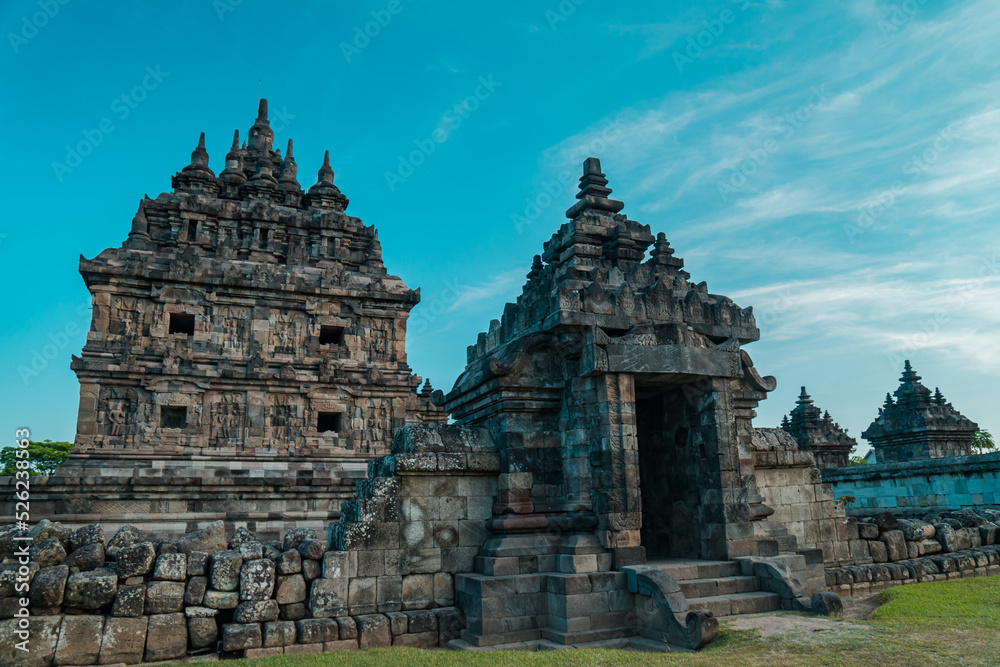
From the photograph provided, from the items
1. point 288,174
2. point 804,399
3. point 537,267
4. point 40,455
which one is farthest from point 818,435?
point 40,455

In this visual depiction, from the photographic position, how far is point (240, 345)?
74.8 ft

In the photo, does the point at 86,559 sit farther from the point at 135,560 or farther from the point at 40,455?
the point at 40,455

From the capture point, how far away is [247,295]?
2314 centimetres

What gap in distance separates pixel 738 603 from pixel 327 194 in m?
24.4

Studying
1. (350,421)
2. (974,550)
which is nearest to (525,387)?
(974,550)

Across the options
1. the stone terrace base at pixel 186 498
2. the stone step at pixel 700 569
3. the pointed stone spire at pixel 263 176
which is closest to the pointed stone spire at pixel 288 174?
the pointed stone spire at pixel 263 176

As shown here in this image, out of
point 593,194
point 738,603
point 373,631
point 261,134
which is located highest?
point 261,134

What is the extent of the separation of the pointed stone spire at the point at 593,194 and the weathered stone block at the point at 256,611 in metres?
7.00

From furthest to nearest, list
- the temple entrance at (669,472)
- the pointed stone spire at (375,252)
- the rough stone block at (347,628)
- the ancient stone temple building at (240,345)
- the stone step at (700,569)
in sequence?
the pointed stone spire at (375,252) < the ancient stone temple building at (240,345) < the temple entrance at (669,472) < the stone step at (700,569) < the rough stone block at (347,628)

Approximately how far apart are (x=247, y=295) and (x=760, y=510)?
19132 mm

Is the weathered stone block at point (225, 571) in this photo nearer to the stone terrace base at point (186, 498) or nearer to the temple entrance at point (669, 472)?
the temple entrance at point (669, 472)

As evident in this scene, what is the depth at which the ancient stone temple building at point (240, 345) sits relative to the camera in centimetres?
2089

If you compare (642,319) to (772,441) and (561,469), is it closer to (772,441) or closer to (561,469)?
(561,469)

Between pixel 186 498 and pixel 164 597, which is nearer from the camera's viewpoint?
pixel 164 597
